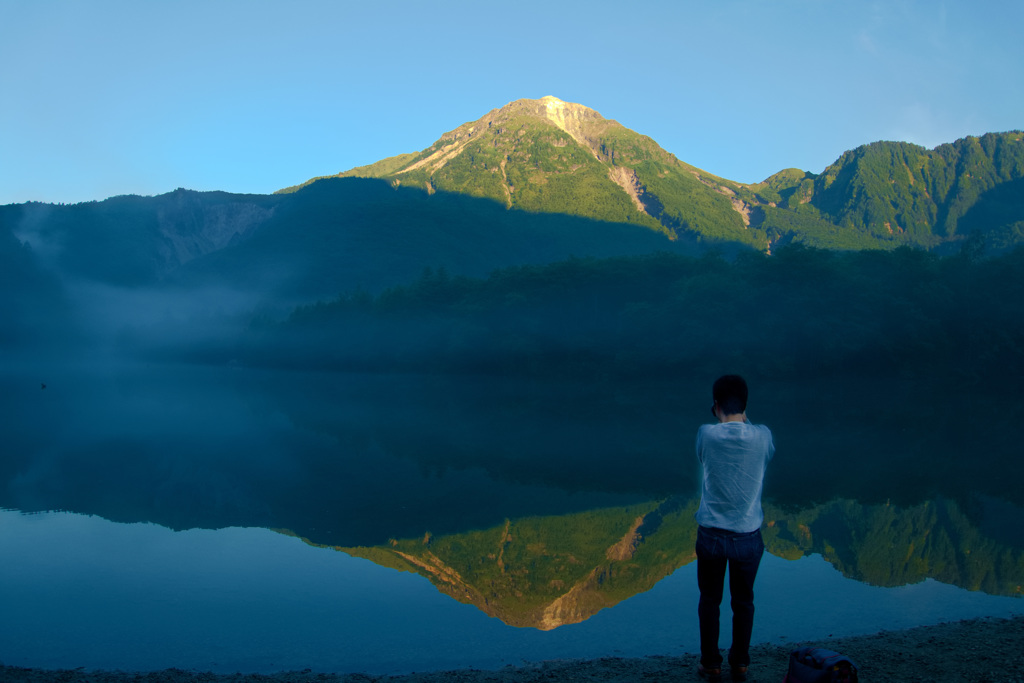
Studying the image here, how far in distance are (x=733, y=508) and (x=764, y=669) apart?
1270 mm

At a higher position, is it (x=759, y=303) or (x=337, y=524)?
(x=759, y=303)

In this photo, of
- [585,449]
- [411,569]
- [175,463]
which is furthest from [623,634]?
[175,463]

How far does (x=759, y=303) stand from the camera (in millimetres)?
46125

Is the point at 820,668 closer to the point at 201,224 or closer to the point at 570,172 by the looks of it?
the point at 570,172

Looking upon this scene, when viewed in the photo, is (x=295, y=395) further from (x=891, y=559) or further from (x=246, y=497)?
(x=891, y=559)

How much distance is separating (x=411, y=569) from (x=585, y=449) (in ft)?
29.1

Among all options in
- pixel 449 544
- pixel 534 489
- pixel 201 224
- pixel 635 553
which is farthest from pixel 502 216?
pixel 635 553

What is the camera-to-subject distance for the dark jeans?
3895mm

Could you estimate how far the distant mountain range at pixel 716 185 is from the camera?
452 feet

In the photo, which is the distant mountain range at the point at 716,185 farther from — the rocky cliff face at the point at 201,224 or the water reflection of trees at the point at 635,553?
the water reflection of trees at the point at 635,553

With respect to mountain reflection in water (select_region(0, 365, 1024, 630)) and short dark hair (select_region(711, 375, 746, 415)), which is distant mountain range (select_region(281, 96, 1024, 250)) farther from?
short dark hair (select_region(711, 375, 746, 415))

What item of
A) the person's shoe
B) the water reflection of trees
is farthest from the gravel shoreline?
the water reflection of trees

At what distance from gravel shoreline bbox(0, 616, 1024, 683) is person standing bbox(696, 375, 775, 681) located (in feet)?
1.58

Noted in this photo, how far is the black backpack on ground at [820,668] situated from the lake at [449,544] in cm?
155
